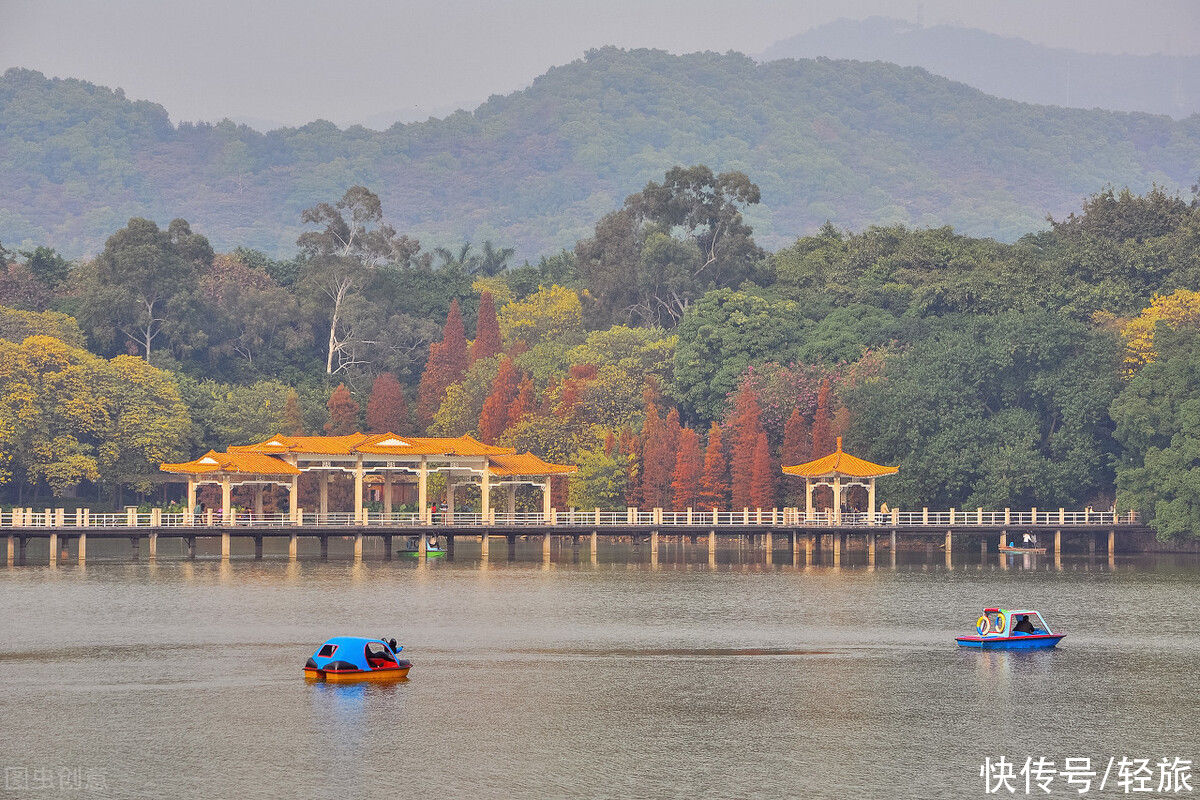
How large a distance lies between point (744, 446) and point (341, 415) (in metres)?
27.7

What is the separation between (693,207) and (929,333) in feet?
93.9

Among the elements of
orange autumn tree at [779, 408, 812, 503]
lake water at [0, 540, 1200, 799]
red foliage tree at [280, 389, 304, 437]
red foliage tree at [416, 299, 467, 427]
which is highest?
red foliage tree at [416, 299, 467, 427]

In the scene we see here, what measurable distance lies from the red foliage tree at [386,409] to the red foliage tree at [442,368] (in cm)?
285

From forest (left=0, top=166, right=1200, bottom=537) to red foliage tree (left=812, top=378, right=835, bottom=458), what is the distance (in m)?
0.13

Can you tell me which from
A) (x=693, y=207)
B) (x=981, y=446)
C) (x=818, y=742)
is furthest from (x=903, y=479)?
(x=818, y=742)

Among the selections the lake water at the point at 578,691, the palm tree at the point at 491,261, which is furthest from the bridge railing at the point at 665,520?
the palm tree at the point at 491,261

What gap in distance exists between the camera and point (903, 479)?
8206 cm

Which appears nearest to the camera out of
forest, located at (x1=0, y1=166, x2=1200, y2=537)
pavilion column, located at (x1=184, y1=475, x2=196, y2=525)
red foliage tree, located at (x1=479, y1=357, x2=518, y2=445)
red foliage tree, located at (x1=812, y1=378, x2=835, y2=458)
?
pavilion column, located at (x1=184, y1=475, x2=196, y2=525)

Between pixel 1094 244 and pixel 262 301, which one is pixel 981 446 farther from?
pixel 262 301

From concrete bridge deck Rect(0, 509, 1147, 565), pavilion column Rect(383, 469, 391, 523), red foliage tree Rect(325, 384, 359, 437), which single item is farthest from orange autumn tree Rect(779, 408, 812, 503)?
red foliage tree Rect(325, 384, 359, 437)

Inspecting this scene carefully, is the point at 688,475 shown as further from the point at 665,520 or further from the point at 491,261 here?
the point at 491,261

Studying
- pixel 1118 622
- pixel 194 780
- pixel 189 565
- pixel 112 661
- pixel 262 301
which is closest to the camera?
pixel 194 780

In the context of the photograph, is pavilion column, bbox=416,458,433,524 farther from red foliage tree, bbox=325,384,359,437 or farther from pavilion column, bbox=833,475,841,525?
red foliage tree, bbox=325,384,359,437

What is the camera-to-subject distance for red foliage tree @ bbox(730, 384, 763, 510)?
8600 cm
